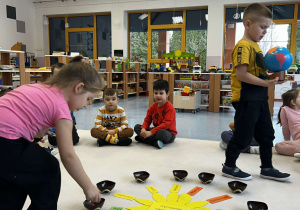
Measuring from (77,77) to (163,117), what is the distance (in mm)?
1924

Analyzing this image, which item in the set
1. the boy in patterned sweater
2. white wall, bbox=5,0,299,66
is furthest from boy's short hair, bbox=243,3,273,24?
white wall, bbox=5,0,299,66

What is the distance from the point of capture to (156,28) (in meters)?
9.52

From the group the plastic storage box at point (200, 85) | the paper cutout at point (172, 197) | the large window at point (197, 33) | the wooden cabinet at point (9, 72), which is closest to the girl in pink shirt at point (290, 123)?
the paper cutout at point (172, 197)

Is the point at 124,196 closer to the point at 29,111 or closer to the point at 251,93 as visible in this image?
the point at 29,111

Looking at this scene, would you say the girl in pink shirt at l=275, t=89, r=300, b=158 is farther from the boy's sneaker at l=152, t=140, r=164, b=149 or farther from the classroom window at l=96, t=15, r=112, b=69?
the classroom window at l=96, t=15, r=112, b=69

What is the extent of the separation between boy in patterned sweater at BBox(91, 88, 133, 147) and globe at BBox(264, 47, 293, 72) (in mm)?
1565

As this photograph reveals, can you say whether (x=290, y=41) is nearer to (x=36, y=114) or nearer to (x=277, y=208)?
(x=277, y=208)

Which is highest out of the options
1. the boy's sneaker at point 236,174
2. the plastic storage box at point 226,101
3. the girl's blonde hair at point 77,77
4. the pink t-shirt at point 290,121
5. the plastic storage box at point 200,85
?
the girl's blonde hair at point 77,77

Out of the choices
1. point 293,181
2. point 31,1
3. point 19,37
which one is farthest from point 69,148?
point 31,1

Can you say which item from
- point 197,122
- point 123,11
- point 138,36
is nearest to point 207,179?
point 197,122

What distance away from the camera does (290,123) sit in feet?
8.79

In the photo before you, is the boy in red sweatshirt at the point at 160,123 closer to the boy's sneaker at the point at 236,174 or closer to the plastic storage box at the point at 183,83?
the boy's sneaker at the point at 236,174

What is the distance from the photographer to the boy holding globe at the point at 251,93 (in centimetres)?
184

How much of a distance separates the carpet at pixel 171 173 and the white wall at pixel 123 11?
6.35m
